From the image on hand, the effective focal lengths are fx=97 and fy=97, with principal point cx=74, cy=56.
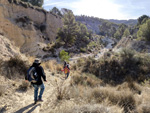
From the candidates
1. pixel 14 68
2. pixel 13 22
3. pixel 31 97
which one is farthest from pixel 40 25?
pixel 31 97

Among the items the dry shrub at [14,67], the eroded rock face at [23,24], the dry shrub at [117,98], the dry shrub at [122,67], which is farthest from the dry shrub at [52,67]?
the eroded rock face at [23,24]

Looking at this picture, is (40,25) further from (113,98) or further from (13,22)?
(113,98)

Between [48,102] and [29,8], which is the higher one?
[29,8]

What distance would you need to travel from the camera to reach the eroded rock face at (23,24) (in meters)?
14.9

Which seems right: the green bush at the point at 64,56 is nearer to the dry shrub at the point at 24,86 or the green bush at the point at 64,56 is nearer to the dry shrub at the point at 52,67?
the dry shrub at the point at 52,67

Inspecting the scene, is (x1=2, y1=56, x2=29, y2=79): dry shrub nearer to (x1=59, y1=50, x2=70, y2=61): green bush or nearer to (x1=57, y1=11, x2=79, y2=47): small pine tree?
(x1=59, y1=50, x2=70, y2=61): green bush

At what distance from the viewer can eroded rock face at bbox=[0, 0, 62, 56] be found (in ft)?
49.0

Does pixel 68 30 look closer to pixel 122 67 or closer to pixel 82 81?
pixel 122 67

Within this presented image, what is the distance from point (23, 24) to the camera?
1725 centimetres

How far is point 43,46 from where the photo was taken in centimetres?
2030

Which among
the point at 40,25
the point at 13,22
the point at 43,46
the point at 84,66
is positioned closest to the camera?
the point at 84,66

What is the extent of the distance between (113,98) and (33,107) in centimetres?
307

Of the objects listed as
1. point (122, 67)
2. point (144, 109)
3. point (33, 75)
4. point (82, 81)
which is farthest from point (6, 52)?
point (122, 67)

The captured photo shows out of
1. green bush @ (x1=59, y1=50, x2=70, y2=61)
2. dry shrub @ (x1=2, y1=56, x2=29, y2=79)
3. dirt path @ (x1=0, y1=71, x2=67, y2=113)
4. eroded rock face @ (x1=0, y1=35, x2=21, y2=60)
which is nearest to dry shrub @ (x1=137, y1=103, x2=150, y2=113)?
dirt path @ (x1=0, y1=71, x2=67, y2=113)
